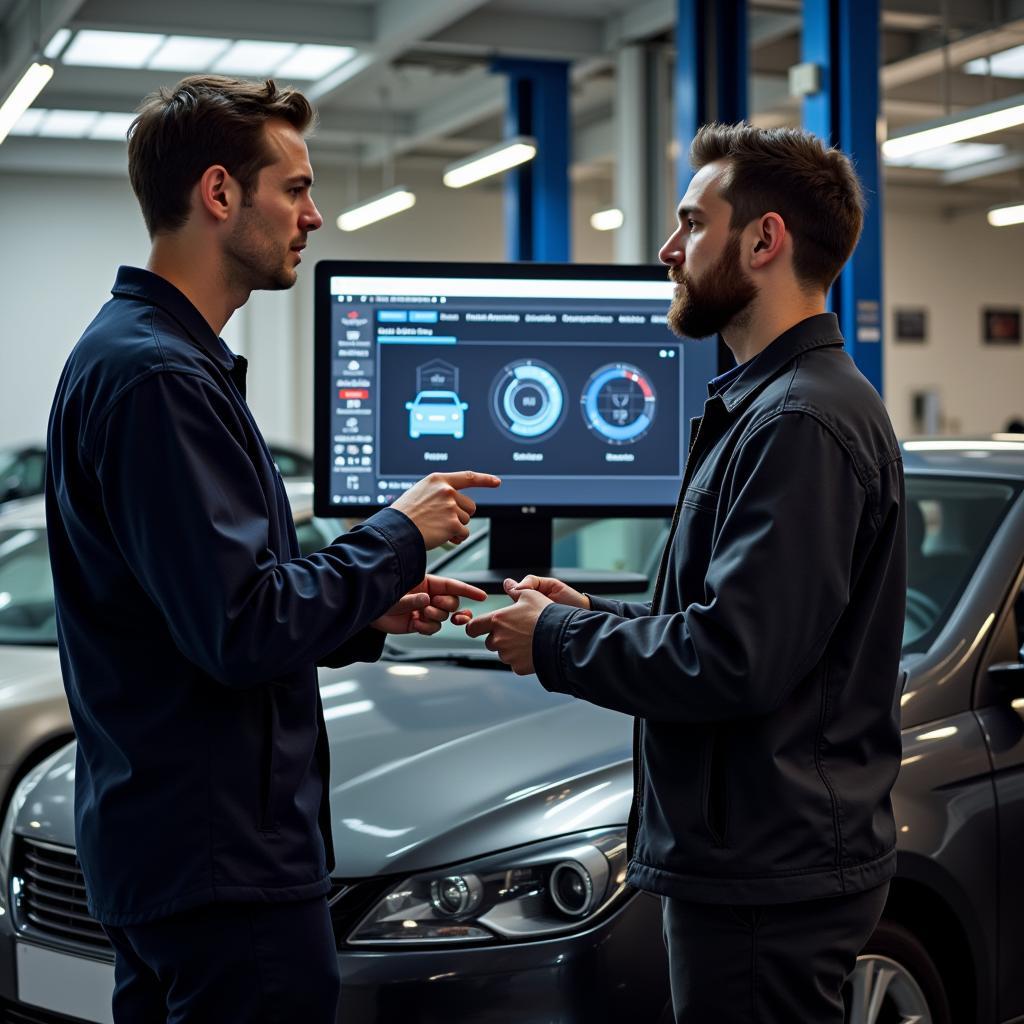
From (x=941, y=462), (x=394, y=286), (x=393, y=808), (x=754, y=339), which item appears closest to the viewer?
(x=754, y=339)

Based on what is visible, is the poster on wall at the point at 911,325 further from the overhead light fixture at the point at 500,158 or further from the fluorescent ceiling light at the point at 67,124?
the fluorescent ceiling light at the point at 67,124

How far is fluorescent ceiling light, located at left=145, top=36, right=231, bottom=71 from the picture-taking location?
37.7ft

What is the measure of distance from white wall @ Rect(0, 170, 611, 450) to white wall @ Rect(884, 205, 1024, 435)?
4713 mm

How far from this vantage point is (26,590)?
483 centimetres

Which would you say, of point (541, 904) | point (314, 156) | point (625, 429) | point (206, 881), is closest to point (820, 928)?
point (541, 904)

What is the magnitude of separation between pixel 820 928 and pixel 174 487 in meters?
0.91

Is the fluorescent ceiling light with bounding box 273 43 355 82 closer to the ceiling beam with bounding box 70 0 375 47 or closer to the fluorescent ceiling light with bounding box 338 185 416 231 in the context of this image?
the ceiling beam with bounding box 70 0 375 47

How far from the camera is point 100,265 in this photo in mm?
16969

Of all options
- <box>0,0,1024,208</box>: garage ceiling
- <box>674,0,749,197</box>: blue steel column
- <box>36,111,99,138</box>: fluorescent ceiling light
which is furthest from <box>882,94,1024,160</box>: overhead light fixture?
<box>36,111,99,138</box>: fluorescent ceiling light

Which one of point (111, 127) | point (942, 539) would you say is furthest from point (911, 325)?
point (942, 539)

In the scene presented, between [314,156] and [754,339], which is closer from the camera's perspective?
[754,339]

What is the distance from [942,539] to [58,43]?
1054cm

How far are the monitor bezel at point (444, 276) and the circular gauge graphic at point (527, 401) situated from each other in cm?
11

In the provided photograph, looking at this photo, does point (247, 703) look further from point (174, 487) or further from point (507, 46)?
point (507, 46)
